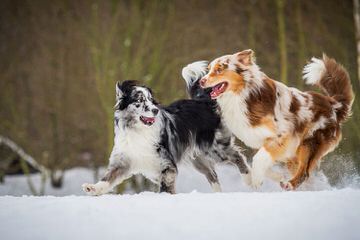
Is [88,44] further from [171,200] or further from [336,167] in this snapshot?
[171,200]

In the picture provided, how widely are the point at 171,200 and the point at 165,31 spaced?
9.03m

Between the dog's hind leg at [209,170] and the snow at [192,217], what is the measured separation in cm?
175

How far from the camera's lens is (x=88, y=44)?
46.9 ft

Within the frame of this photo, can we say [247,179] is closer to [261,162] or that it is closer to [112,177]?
[261,162]

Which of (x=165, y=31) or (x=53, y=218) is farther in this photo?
(x=165, y=31)

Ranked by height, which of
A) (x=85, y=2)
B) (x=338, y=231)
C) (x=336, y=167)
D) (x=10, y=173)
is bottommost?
(x=10, y=173)

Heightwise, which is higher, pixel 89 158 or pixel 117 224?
pixel 117 224

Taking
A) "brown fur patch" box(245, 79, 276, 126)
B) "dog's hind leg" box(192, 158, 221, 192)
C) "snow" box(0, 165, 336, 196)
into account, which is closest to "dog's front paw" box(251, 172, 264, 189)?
"brown fur patch" box(245, 79, 276, 126)

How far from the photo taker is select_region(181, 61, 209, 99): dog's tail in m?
7.24

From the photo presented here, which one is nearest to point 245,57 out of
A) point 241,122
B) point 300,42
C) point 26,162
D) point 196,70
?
point 241,122

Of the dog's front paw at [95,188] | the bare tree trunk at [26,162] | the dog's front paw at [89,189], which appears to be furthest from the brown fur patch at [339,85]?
the bare tree trunk at [26,162]

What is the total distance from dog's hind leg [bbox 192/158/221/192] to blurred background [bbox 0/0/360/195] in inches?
241

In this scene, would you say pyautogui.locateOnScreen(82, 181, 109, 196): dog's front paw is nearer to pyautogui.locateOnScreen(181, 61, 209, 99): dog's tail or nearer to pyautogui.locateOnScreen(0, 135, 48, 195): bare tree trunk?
pyautogui.locateOnScreen(181, 61, 209, 99): dog's tail

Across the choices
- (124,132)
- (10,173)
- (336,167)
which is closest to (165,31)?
(10,173)
